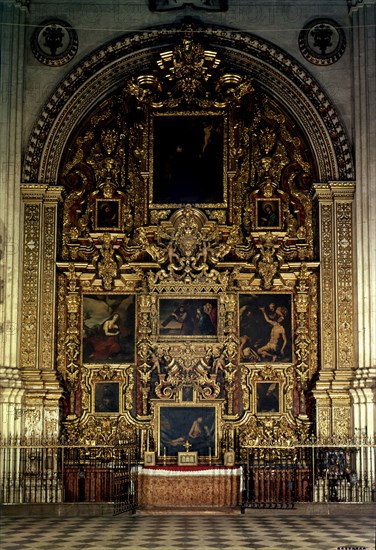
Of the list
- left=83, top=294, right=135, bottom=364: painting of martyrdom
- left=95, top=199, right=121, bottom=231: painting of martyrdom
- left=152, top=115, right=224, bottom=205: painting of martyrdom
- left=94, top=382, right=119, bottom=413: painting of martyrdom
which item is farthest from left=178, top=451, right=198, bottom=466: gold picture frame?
left=152, top=115, right=224, bottom=205: painting of martyrdom

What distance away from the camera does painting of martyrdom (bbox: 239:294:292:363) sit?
77.0ft

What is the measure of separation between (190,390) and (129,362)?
1.50 meters

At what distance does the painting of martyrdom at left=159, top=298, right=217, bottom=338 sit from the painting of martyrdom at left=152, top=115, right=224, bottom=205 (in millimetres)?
2289

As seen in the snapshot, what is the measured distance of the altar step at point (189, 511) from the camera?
2002 cm

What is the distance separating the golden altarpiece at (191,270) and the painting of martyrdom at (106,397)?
0.10 feet

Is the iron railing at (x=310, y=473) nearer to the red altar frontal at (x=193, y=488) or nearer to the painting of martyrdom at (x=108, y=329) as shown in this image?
the red altar frontal at (x=193, y=488)

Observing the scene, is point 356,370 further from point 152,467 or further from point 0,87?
point 0,87


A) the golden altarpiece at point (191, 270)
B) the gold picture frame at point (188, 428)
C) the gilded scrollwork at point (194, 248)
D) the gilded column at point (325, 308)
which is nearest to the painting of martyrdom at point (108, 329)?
the golden altarpiece at point (191, 270)

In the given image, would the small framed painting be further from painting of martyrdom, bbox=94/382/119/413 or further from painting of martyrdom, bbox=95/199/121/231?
painting of martyrdom, bbox=95/199/121/231

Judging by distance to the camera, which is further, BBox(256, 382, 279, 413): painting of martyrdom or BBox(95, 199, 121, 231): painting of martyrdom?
BBox(95, 199, 121, 231): painting of martyrdom

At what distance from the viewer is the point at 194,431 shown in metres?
23.0

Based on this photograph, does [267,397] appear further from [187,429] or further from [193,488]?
→ [193,488]

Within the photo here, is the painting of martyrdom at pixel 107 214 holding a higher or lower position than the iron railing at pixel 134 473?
higher

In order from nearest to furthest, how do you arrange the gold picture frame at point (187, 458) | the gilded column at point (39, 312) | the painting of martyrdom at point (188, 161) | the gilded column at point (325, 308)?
1. the gold picture frame at point (187, 458)
2. the gilded column at point (39, 312)
3. the gilded column at point (325, 308)
4. the painting of martyrdom at point (188, 161)
